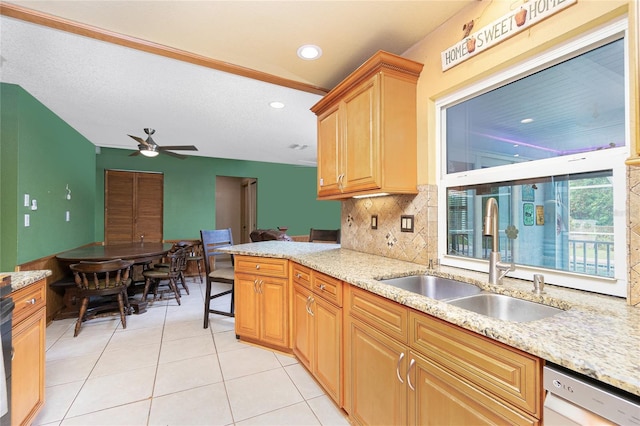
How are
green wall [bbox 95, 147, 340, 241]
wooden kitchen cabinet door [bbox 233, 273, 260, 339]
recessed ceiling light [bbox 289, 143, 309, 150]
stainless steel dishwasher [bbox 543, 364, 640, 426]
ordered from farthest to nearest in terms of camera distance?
green wall [bbox 95, 147, 340, 241] → recessed ceiling light [bbox 289, 143, 309, 150] → wooden kitchen cabinet door [bbox 233, 273, 260, 339] → stainless steel dishwasher [bbox 543, 364, 640, 426]

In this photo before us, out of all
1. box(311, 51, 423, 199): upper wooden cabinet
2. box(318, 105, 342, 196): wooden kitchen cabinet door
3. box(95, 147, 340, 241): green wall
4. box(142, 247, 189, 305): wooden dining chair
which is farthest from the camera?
box(95, 147, 340, 241): green wall

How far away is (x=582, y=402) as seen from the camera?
686 millimetres

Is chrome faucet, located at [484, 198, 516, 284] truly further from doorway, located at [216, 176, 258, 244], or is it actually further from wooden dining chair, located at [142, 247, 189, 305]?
doorway, located at [216, 176, 258, 244]

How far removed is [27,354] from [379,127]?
8.05 feet

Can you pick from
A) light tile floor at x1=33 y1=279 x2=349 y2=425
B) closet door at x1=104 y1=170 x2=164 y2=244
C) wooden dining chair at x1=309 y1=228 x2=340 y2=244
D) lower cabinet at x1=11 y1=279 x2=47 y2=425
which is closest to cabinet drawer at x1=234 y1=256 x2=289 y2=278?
light tile floor at x1=33 y1=279 x2=349 y2=425

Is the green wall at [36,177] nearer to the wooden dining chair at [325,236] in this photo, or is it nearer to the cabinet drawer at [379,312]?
the wooden dining chair at [325,236]

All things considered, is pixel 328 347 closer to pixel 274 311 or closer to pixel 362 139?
pixel 274 311

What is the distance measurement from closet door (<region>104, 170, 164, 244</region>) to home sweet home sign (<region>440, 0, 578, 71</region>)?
18.7 feet

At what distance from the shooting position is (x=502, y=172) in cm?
162

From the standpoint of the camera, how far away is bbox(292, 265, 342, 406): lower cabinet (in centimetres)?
172

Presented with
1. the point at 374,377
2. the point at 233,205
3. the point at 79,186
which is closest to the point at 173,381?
the point at 374,377

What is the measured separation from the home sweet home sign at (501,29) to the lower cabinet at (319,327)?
160 cm

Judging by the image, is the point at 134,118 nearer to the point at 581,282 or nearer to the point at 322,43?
the point at 322,43

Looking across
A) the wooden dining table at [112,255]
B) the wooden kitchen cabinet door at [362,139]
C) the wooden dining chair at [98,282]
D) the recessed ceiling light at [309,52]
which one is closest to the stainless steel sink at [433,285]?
the wooden kitchen cabinet door at [362,139]
